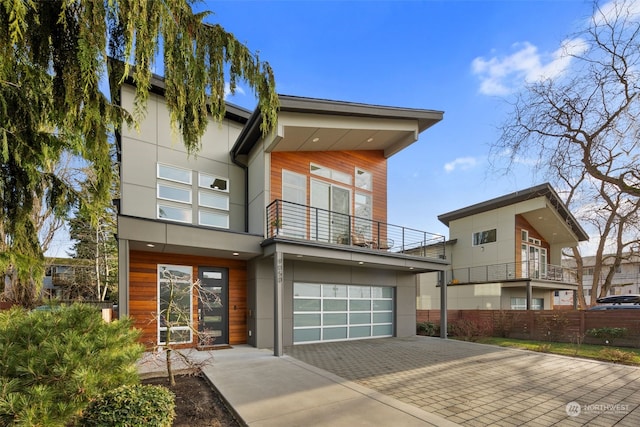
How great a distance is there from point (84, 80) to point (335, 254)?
806 centimetres

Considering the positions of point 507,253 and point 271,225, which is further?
point 507,253

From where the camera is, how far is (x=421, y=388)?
6047 mm

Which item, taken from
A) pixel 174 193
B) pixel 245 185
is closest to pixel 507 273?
pixel 245 185

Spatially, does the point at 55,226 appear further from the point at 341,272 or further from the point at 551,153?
the point at 551,153

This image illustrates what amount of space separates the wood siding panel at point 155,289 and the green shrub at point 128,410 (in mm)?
4999

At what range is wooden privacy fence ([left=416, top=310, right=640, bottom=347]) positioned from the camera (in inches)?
476

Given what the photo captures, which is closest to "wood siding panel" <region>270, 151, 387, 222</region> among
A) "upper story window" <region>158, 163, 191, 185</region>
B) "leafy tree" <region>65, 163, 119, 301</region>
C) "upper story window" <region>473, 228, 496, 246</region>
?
"upper story window" <region>158, 163, 191, 185</region>

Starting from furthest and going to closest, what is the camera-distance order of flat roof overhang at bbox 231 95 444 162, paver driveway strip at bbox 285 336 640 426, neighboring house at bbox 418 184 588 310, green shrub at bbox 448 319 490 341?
neighboring house at bbox 418 184 588 310, green shrub at bbox 448 319 490 341, flat roof overhang at bbox 231 95 444 162, paver driveway strip at bbox 285 336 640 426

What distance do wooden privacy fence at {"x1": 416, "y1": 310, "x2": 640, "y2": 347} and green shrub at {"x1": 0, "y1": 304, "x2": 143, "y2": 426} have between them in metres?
13.8

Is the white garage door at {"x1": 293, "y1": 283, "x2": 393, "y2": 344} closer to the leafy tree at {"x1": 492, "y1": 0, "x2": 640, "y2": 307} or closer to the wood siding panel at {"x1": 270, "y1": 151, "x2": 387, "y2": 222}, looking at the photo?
the wood siding panel at {"x1": 270, "y1": 151, "x2": 387, "y2": 222}

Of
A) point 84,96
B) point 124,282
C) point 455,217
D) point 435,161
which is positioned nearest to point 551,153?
point 435,161

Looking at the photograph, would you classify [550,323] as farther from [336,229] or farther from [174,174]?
[174,174]

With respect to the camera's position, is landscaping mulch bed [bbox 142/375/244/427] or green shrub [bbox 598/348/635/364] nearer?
landscaping mulch bed [bbox 142/375/244/427]

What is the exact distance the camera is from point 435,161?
599 inches
